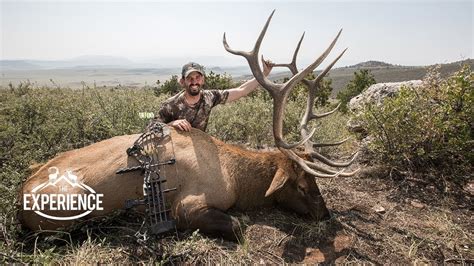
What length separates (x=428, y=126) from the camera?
4555mm

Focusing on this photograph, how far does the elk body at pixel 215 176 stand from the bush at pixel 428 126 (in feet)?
4.71

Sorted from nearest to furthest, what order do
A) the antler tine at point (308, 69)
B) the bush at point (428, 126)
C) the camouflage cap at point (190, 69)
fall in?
the antler tine at point (308, 69)
the camouflage cap at point (190, 69)
the bush at point (428, 126)

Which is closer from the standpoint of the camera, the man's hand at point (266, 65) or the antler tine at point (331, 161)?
the antler tine at point (331, 161)

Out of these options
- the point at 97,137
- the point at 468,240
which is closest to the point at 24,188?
the point at 97,137

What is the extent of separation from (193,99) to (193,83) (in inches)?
9.5

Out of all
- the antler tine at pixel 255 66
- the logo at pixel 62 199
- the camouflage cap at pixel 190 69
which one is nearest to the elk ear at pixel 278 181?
the antler tine at pixel 255 66

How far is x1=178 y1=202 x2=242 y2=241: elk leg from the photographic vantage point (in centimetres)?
329

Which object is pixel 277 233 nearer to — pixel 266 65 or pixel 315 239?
pixel 315 239

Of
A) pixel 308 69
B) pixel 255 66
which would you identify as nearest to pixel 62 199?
pixel 255 66

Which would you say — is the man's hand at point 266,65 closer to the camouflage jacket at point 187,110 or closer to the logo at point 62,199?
the camouflage jacket at point 187,110

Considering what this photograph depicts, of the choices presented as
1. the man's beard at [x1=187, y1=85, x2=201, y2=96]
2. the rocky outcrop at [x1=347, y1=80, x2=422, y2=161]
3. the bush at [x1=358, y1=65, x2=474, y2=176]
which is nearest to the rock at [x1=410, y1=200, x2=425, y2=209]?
the bush at [x1=358, y1=65, x2=474, y2=176]

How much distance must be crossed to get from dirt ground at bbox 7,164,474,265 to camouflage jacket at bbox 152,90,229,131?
1343 millimetres

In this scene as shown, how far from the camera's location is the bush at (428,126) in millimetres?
4496

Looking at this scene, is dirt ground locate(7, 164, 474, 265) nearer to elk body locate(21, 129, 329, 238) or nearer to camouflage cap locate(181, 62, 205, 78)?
Result: elk body locate(21, 129, 329, 238)
